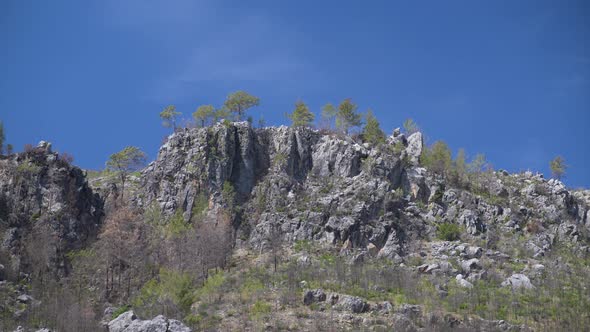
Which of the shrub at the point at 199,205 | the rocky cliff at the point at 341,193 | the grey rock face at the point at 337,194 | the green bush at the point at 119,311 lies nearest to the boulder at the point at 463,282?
the grey rock face at the point at 337,194

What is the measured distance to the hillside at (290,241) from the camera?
58.9 meters

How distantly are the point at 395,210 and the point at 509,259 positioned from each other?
43.4 ft

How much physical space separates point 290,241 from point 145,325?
23.9 meters

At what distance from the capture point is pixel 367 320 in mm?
56938

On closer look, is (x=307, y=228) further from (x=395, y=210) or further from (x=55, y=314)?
(x=55, y=314)

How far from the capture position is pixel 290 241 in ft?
241

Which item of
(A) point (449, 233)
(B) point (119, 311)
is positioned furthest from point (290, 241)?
(B) point (119, 311)

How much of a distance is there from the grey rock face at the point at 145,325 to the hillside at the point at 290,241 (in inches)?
6.5

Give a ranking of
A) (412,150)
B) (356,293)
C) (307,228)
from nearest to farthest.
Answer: (356,293) → (307,228) → (412,150)

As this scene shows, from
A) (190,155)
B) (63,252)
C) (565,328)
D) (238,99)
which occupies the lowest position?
(565,328)

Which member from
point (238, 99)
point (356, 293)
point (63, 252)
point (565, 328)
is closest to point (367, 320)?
point (356, 293)

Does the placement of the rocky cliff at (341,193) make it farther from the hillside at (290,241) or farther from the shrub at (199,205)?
the shrub at (199,205)

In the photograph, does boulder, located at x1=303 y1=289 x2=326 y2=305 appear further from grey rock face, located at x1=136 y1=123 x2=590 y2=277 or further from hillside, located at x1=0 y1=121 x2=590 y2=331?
grey rock face, located at x1=136 y1=123 x2=590 y2=277

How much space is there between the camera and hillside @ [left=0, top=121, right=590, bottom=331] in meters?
58.9
